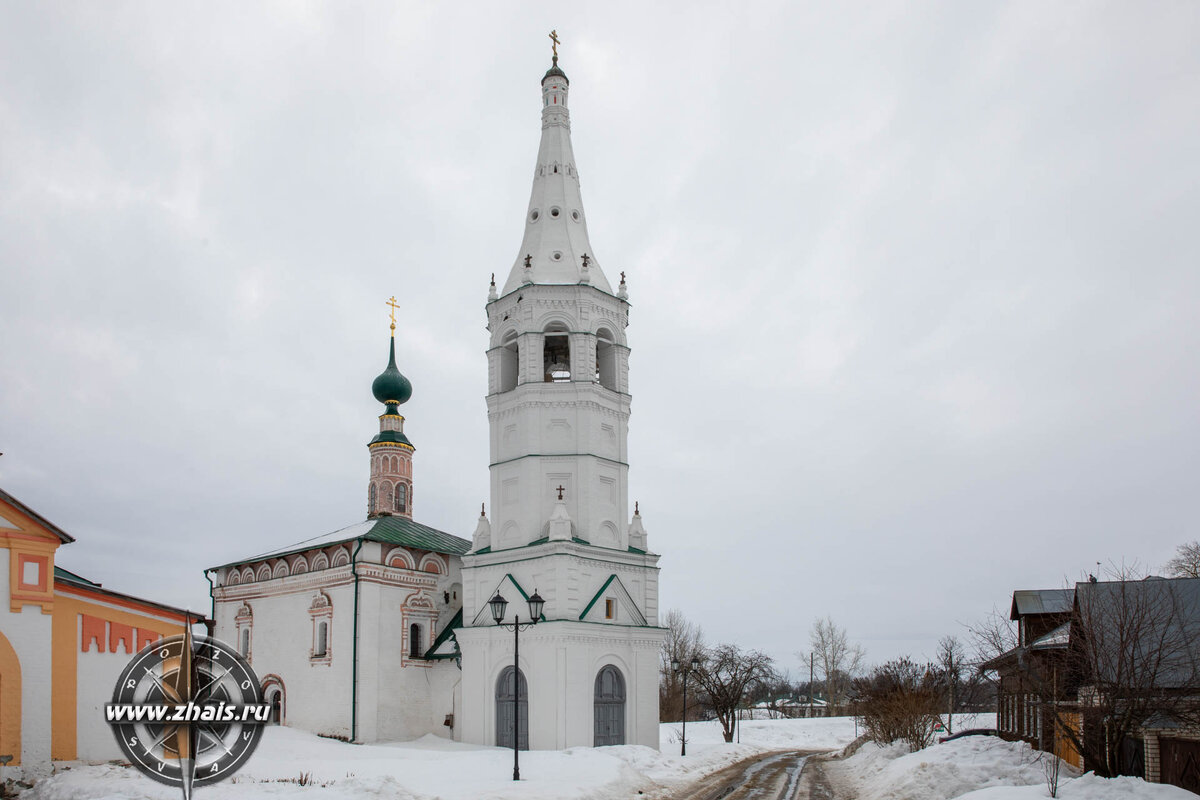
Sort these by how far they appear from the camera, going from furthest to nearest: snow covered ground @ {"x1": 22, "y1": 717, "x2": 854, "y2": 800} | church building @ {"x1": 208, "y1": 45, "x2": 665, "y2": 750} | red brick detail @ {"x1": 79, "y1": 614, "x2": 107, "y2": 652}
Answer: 1. church building @ {"x1": 208, "y1": 45, "x2": 665, "y2": 750}
2. red brick detail @ {"x1": 79, "y1": 614, "x2": 107, "y2": 652}
3. snow covered ground @ {"x1": 22, "y1": 717, "x2": 854, "y2": 800}

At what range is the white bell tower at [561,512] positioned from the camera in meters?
27.8

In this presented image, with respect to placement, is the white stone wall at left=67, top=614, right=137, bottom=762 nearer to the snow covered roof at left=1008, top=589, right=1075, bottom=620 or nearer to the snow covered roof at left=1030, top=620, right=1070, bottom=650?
the snow covered roof at left=1030, top=620, right=1070, bottom=650

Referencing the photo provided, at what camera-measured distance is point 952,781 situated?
18.3m

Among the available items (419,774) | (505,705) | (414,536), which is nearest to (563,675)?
(505,705)

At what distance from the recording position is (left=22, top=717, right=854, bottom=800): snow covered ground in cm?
1373

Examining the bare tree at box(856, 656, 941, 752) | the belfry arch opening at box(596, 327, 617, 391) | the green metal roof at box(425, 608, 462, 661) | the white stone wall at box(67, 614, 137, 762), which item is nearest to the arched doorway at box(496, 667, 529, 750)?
the green metal roof at box(425, 608, 462, 661)

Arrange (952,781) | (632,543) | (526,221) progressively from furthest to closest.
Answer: (526,221) → (632,543) → (952,781)

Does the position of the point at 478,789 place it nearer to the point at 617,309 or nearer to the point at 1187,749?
the point at 1187,749

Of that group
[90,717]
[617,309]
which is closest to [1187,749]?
[90,717]

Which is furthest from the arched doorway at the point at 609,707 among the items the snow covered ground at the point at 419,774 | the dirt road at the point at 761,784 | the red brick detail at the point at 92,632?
the red brick detail at the point at 92,632

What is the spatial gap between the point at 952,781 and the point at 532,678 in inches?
511
